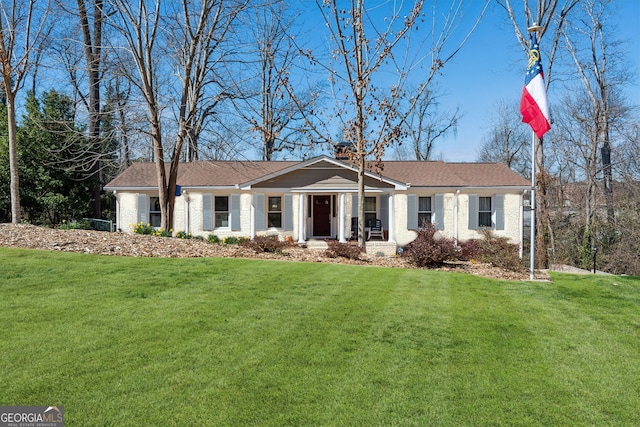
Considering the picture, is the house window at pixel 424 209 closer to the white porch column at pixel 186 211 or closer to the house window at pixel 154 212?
the white porch column at pixel 186 211

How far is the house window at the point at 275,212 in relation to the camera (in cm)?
1978

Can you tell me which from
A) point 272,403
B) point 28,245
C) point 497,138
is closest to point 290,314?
point 272,403

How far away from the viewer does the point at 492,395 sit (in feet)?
12.4

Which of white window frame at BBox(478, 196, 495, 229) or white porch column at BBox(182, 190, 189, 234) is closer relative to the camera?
white window frame at BBox(478, 196, 495, 229)

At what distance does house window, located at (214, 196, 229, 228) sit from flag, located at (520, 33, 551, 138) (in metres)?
13.4

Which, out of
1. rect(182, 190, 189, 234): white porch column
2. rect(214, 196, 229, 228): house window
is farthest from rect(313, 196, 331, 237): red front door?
rect(182, 190, 189, 234): white porch column

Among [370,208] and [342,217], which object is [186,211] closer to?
[342,217]

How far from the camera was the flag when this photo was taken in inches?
387

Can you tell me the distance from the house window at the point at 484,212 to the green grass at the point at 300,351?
11.8 metres

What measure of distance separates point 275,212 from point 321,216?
7.11 ft

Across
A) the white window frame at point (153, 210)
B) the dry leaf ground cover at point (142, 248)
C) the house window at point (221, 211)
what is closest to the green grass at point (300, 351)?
the dry leaf ground cover at point (142, 248)

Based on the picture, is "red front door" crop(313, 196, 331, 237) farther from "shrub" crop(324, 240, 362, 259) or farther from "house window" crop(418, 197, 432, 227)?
"shrub" crop(324, 240, 362, 259)

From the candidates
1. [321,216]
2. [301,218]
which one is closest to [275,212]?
[301,218]

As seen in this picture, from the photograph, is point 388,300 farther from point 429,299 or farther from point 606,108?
point 606,108
